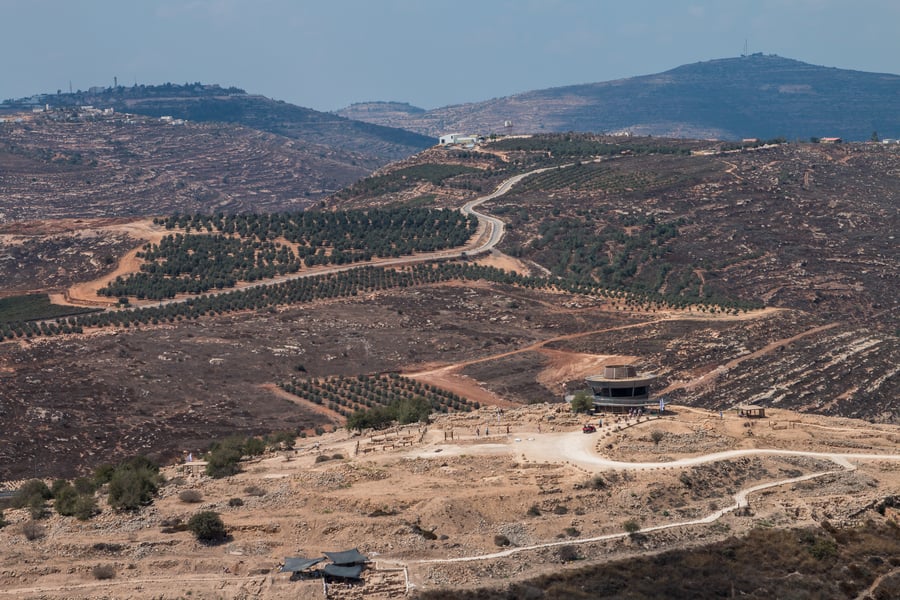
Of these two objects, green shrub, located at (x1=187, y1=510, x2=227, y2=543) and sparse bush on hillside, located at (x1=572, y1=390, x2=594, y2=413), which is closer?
green shrub, located at (x1=187, y1=510, x2=227, y2=543)

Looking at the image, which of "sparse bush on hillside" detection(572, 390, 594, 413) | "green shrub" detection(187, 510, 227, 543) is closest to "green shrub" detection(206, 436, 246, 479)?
"green shrub" detection(187, 510, 227, 543)

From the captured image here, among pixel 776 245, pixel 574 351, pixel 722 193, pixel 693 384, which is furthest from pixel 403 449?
pixel 722 193

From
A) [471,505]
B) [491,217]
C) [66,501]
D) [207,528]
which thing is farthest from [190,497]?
[491,217]

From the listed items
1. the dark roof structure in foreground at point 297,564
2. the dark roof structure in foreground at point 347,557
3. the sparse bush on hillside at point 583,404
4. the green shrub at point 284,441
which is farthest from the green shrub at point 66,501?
the sparse bush on hillside at point 583,404

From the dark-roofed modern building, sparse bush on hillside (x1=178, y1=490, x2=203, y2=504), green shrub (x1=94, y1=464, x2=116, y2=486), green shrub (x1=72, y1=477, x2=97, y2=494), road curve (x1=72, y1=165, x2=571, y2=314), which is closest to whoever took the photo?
sparse bush on hillside (x1=178, y1=490, x2=203, y2=504)

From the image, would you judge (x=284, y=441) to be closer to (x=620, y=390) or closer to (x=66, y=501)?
(x=66, y=501)

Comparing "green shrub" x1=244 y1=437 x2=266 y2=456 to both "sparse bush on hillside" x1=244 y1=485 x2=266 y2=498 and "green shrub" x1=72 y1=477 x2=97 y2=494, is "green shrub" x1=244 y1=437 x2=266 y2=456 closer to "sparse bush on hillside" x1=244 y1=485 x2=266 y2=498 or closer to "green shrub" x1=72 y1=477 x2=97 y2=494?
"green shrub" x1=72 y1=477 x2=97 y2=494
